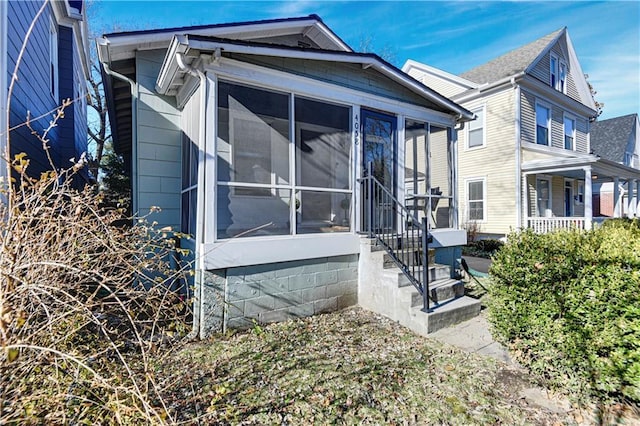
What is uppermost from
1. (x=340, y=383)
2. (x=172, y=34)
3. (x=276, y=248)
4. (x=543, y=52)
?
(x=543, y=52)

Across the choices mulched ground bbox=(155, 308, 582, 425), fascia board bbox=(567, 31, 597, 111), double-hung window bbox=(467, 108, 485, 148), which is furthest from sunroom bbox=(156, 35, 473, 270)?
fascia board bbox=(567, 31, 597, 111)

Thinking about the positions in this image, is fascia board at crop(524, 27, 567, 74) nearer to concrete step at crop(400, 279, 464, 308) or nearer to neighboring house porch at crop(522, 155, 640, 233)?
neighboring house porch at crop(522, 155, 640, 233)

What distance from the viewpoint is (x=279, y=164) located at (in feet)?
16.1

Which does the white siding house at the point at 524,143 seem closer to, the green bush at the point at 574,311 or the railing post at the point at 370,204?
the railing post at the point at 370,204

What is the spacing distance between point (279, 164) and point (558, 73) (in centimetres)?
1569

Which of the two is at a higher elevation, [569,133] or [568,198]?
[569,133]

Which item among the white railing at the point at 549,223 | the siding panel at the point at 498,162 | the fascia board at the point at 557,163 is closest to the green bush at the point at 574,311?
the fascia board at the point at 557,163

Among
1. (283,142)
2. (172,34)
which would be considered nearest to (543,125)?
(283,142)

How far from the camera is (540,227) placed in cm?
1177

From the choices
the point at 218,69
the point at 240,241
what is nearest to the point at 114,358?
the point at 240,241

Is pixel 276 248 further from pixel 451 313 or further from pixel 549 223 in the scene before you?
pixel 549 223

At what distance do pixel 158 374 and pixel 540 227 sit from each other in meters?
13.2

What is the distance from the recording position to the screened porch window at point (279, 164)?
14.6 feet

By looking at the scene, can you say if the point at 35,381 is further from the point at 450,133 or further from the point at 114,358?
the point at 450,133
